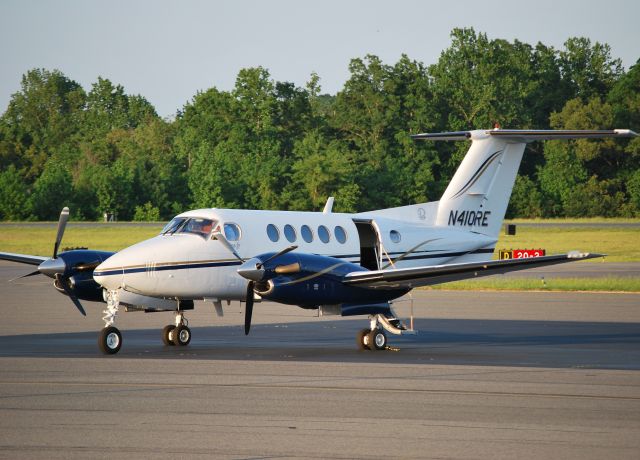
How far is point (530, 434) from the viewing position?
10.4 meters

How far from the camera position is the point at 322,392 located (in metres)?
13.3

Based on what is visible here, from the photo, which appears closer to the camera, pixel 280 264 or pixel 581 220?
pixel 280 264

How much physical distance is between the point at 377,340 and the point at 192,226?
4.22 m

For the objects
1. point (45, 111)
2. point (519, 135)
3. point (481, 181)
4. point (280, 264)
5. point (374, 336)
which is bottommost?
point (374, 336)

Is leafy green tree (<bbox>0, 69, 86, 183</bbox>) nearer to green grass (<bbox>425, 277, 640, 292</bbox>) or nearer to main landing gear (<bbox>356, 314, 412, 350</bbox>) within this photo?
green grass (<bbox>425, 277, 640, 292</bbox>)

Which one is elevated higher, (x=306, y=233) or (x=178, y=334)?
(x=306, y=233)

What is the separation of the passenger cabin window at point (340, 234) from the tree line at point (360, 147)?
55.2 metres

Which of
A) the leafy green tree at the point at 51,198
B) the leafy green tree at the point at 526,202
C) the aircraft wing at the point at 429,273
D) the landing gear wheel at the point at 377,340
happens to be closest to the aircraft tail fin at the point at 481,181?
the aircraft wing at the point at 429,273

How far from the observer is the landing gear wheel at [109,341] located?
1791 cm

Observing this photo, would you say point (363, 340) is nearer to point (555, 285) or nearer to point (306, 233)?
point (306, 233)

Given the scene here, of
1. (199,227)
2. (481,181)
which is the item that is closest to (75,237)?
(481,181)

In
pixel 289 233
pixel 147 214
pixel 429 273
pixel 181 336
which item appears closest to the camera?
pixel 429 273

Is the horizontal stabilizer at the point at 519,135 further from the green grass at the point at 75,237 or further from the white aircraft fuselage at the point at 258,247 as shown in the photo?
the green grass at the point at 75,237

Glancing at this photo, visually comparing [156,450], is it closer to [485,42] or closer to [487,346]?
[487,346]
